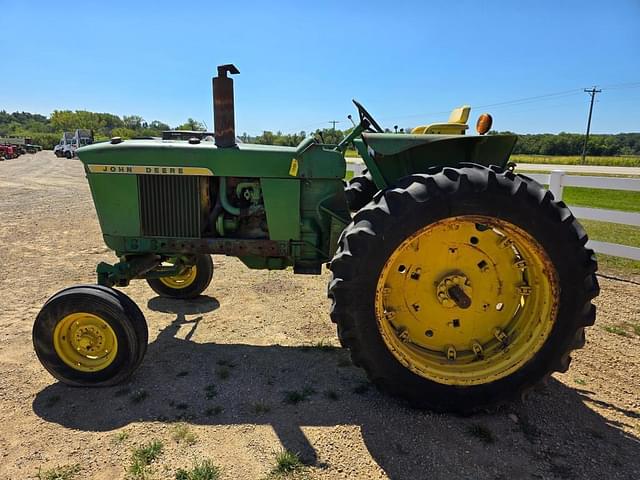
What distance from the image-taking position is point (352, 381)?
9.95ft

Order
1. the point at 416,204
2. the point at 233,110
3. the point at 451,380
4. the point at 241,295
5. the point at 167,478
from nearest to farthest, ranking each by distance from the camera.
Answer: the point at 167,478 → the point at 416,204 → the point at 451,380 → the point at 233,110 → the point at 241,295

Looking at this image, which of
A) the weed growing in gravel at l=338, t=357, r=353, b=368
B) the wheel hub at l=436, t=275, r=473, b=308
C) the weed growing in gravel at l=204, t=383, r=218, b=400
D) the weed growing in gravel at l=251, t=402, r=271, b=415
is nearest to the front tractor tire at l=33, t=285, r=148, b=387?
the weed growing in gravel at l=204, t=383, r=218, b=400

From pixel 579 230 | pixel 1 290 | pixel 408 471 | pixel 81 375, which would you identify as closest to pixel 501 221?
pixel 579 230

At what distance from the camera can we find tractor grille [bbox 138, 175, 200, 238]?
130 inches

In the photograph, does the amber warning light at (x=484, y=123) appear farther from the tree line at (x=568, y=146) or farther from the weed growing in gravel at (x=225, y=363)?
the tree line at (x=568, y=146)

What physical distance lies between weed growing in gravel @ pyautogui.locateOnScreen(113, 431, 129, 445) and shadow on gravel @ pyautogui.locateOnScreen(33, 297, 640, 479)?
9cm

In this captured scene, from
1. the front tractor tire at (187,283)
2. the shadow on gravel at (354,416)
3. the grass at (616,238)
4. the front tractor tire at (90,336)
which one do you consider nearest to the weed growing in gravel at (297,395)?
the shadow on gravel at (354,416)

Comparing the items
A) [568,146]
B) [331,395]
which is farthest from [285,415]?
[568,146]

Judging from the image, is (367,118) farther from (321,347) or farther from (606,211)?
(606,211)

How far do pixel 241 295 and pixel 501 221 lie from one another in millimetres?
3092

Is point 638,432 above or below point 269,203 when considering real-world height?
below

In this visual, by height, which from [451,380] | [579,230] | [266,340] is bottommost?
[266,340]

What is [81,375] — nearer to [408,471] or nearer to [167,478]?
[167,478]

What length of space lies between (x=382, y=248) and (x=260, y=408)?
4.26ft
